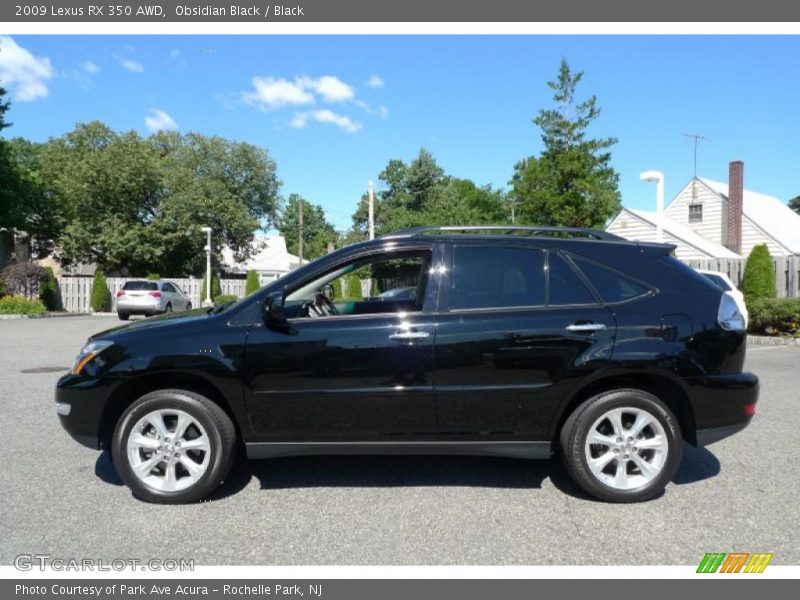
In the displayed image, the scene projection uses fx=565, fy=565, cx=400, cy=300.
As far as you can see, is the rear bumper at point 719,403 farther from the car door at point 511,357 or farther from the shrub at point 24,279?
the shrub at point 24,279

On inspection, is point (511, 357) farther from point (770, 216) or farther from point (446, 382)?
point (770, 216)

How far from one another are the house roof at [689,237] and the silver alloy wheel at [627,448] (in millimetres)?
25188

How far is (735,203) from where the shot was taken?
2897 centimetres

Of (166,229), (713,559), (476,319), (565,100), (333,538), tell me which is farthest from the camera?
(166,229)

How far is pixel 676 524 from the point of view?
3.51 metres

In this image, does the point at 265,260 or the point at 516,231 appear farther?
the point at 265,260

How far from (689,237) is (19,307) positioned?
3050 cm

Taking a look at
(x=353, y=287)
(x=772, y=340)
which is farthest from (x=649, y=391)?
(x=772, y=340)

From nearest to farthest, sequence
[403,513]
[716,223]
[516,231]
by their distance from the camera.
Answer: [403,513] < [516,231] < [716,223]

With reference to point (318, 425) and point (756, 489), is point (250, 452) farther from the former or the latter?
point (756, 489)

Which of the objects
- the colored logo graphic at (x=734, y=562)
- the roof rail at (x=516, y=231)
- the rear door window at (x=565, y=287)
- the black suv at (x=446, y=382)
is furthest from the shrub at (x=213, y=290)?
the colored logo graphic at (x=734, y=562)

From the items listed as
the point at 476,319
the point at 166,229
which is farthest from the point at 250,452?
the point at 166,229

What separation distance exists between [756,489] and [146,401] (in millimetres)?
4328

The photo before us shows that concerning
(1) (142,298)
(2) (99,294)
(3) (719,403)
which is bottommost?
(3) (719,403)
